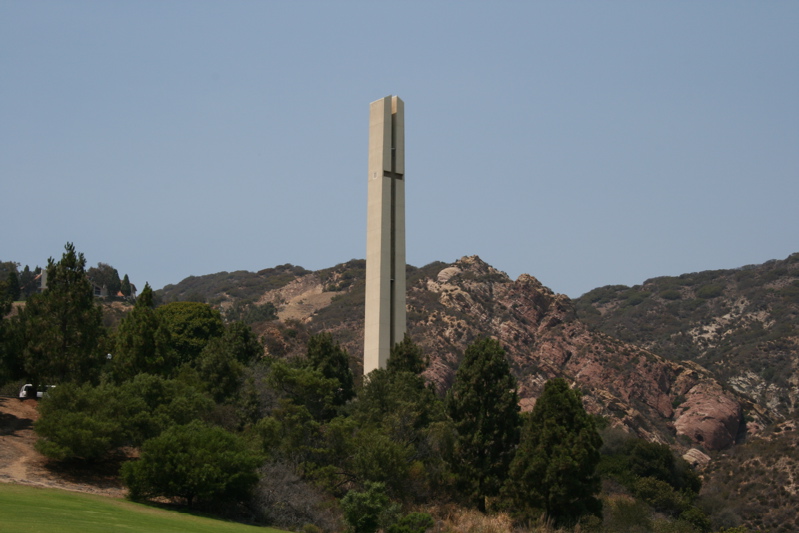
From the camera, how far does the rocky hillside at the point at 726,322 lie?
324 feet

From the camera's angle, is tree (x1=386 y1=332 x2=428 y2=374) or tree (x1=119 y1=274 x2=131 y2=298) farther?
tree (x1=119 y1=274 x2=131 y2=298)

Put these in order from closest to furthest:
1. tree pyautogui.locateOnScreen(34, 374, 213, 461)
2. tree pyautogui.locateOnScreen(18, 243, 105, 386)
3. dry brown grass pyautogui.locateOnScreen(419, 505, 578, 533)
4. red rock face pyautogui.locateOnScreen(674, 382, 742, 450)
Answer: tree pyautogui.locateOnScreen(34, 374, 213, 461) → dry brown grass pyautogui.locateOnScreen(419, 505, 578, 533) → tree pyautogui.locateOnScreen(18, 243, 105, 386) → red rock face pyautogui.locateOnScreen(674, 382, 742, 450)

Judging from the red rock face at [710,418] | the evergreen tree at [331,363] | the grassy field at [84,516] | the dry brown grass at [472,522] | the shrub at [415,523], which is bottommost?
the dry brown grass at [472,522]

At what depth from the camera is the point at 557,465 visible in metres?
34.1

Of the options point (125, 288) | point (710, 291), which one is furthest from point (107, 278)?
point (710, 291)

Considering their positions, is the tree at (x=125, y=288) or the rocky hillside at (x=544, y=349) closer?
the rocky hillside at (x=544, y=349)

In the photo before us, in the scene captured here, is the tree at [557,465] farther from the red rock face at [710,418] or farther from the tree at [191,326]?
the red rock face at [710,418]

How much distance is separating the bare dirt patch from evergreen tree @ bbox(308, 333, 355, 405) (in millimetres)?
12924

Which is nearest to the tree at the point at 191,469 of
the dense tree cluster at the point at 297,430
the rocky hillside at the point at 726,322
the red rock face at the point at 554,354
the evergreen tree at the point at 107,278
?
the dense tree cluster at the point at 297,430

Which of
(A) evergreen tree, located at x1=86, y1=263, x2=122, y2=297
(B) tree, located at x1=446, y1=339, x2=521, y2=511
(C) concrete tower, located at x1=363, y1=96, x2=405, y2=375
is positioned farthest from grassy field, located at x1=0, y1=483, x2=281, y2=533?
(A) evergreen tree, located at x1=86, y1=263, x2=122, y2=297

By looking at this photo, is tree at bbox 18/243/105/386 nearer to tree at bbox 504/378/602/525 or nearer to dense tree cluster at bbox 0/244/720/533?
dense tree cluster at bbox 0/244/720/533

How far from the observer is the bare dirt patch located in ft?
103

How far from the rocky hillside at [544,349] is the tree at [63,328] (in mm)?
35905

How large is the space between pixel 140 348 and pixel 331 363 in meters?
9.65
